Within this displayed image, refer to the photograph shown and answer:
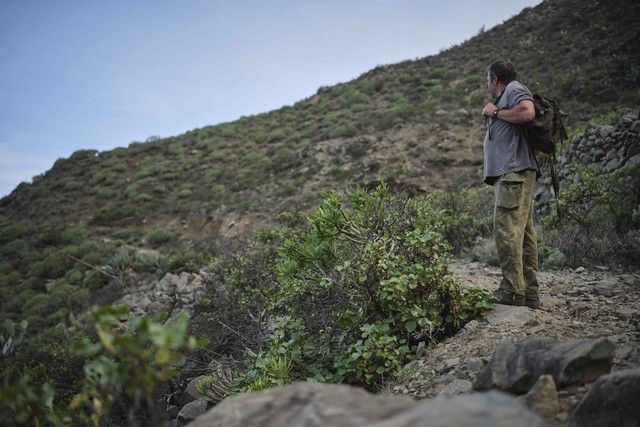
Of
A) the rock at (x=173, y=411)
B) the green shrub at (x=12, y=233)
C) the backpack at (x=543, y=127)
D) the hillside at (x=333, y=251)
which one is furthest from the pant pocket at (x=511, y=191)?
the green shrub at (x=12, y=233)

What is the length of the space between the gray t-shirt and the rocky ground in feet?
3.99

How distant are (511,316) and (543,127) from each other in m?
1.67

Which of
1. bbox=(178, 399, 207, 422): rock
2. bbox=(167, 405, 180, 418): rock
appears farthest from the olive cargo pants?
bbox=(167, 405, 180, 418): rock

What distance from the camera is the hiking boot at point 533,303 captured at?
11.6ft

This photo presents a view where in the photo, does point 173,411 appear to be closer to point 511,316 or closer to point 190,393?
point 190,393

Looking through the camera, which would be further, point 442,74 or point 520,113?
point 442,74

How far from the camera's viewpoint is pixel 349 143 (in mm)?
16031

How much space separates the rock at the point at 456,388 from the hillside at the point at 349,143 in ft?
30.4

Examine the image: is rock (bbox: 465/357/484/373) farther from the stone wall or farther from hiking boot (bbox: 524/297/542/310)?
the stone wall

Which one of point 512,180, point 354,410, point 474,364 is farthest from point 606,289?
point 354,410

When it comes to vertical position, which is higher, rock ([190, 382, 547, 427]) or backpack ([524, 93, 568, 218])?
backpack ([524, 93, 568, 218])

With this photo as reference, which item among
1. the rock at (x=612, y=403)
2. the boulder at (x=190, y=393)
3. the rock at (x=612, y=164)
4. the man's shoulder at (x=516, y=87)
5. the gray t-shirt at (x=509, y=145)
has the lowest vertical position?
the boulder at (x=190, y=393)

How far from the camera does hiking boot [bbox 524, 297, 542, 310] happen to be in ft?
11.6

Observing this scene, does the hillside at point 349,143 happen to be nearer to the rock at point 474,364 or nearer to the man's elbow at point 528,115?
the man's elbow at point 528,115
